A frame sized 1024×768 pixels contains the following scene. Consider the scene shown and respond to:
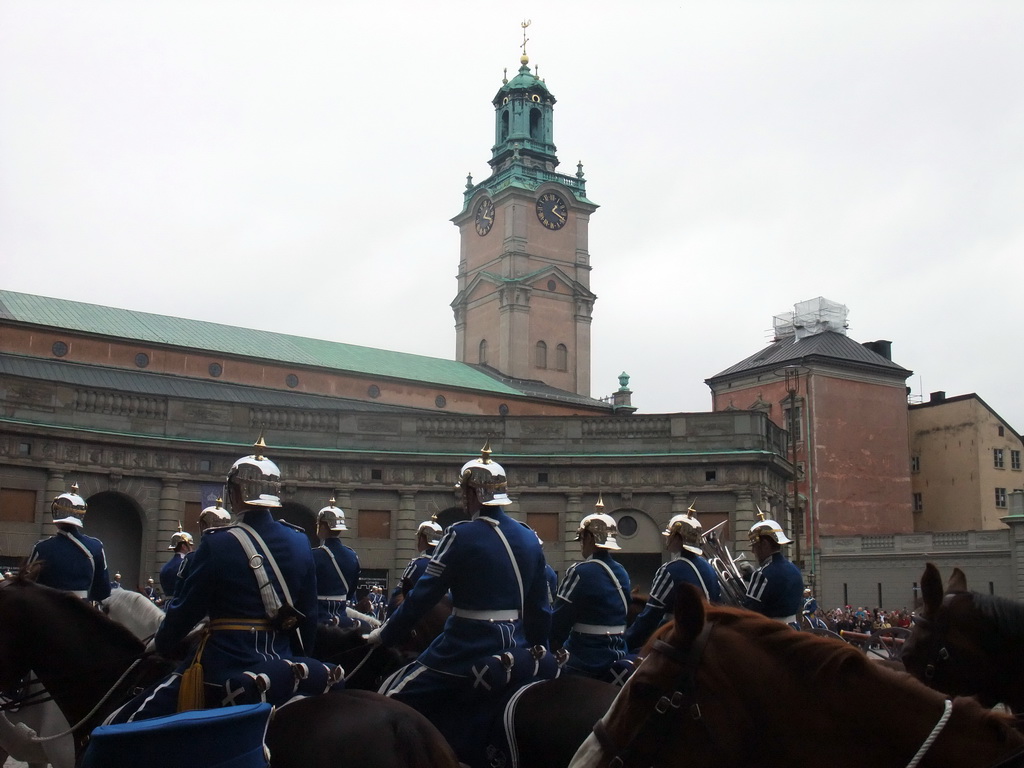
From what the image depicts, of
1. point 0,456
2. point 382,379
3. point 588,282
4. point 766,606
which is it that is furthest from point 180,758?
point 588,282

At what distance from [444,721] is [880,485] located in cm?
6530

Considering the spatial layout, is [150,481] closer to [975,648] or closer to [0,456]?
[0,456]

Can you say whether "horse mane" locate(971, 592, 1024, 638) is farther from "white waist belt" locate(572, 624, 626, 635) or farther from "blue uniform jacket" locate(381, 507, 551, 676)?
"white waist belt" locate(572, 624, 626, 635)

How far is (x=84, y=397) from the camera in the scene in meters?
36.5

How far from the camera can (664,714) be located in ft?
13.7

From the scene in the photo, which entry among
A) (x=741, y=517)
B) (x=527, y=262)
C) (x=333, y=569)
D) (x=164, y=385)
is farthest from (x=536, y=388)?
(x=333, y=569)

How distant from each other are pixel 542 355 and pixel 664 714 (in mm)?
71431

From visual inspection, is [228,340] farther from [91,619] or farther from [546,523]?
[91,619]

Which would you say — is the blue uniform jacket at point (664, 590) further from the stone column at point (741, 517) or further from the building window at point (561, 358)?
the building window at point (561, 358)

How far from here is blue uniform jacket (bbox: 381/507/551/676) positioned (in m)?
7.64

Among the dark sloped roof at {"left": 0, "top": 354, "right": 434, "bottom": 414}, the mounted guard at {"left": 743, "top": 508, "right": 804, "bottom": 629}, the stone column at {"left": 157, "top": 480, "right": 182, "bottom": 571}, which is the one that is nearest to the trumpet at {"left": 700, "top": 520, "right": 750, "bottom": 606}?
the mounted guard at {"left": 743, "top": 508, "right": 804, "bottom": 629}

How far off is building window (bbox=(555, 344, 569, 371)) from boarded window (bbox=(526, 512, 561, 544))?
3580 centimetres

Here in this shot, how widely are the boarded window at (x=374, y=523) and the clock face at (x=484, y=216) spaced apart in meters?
42.9

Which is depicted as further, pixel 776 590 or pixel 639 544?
pixel 639 544
